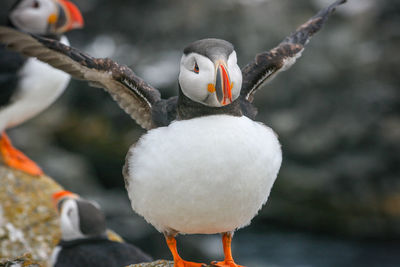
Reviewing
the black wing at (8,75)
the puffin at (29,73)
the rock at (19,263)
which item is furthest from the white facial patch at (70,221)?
the black wing at (8,75)

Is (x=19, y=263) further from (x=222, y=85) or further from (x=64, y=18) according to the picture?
(x=64, y=18)

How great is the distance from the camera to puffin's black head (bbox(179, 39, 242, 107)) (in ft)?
13.2

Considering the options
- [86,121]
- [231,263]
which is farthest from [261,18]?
[231,263]

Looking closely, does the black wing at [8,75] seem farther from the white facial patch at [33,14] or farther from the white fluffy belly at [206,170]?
the white fluffy belly at [206,170]

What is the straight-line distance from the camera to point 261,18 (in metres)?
18.3

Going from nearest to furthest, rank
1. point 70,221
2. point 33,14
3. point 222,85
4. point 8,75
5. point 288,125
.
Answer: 1. point 222,85
2. point 70,221
3. point 8,75
4. point 33,14
5. point 288,125

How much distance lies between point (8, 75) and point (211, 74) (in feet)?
16.7

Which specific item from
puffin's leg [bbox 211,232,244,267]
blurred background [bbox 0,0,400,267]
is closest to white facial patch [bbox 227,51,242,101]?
puffin's leg [bbox 211,232,244,267]

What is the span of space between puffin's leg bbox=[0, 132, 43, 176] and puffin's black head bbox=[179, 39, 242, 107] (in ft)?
13.8

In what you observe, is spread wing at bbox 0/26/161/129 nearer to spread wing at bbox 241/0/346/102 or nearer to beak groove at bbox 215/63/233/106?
spread wing at bbox 241/0/346/102

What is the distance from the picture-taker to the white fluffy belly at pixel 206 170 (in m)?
4.17

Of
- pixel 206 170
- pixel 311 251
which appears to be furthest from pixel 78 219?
pixel 311 251

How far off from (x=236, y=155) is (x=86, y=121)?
13511 millimetres

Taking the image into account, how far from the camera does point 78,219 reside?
21.5 feet
